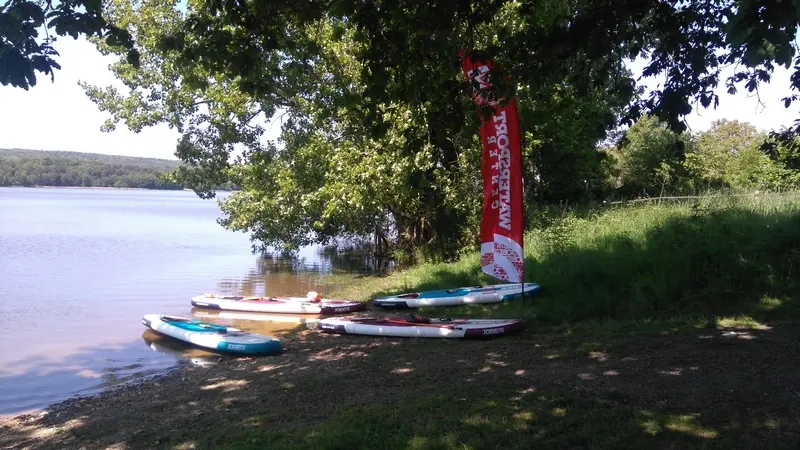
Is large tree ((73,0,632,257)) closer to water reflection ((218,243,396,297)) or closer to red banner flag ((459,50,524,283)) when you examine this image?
water reflection ((218,243,396,297))

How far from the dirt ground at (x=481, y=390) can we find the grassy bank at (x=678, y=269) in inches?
48.0

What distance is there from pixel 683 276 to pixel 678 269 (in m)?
0.21

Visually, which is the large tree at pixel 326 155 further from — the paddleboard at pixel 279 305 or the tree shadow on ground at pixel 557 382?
the tree shadow on ground at pixel 557 382

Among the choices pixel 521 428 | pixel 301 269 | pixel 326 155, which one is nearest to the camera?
pixel 521 428

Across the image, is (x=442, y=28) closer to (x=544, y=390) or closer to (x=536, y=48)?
→ (x=536, y=48)

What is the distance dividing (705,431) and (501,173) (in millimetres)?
6829

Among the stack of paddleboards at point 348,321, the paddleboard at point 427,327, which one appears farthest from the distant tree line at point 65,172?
the paddleboard at point 427,327

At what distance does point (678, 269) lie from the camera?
10.4 meters

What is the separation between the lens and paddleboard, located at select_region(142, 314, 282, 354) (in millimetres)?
10860

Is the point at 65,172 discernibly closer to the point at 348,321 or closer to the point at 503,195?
the point at 348,321

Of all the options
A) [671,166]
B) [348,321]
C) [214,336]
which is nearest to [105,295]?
[214,336]

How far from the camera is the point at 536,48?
266 inches

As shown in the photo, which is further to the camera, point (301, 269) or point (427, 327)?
point (301, 269)

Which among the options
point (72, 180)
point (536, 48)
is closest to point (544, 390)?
point (536, 48)
